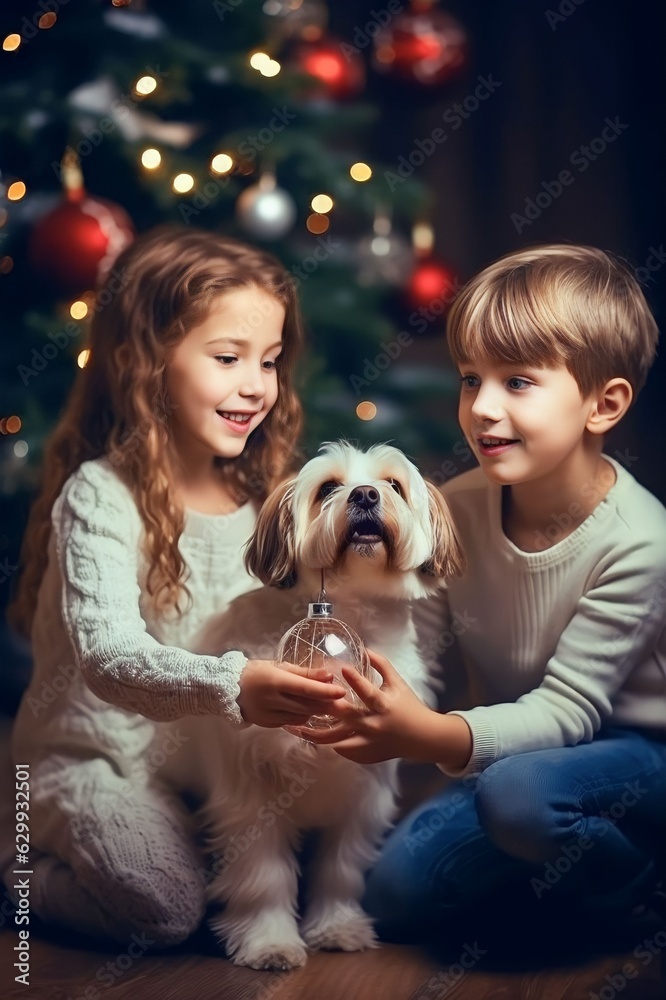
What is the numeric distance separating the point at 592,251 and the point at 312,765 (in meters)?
0.94

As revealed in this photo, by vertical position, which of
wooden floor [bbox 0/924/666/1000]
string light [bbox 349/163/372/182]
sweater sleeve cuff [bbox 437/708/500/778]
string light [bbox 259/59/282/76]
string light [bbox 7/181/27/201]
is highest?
string light [bbox 259/59/282/76]

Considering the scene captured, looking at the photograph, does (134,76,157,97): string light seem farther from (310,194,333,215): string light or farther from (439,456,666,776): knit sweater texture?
(439,456,666,776): knit sweater texture

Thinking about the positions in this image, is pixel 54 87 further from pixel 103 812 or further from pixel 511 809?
pixel 511 809

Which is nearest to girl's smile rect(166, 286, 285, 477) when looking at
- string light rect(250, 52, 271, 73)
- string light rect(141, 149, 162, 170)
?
string light rect(141, 149, 162, 170)

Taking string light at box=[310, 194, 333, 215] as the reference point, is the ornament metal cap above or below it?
below

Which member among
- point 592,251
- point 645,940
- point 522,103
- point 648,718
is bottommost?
point 645,940

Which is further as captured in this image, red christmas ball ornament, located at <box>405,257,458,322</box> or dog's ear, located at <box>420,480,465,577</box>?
red christmas ball ornament, located at <box>405,257,458,322</box>

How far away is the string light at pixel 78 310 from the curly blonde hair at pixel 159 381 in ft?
0.12

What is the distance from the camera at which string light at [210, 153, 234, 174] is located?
1.87m

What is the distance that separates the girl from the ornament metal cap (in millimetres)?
173

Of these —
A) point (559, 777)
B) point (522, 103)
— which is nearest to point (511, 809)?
point (559, 777)

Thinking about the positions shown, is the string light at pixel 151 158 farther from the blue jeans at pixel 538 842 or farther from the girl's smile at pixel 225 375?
the blue jeans at pixel 538 842

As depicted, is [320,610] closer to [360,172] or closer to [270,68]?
[360,172]

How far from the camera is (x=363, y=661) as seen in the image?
1.56m
